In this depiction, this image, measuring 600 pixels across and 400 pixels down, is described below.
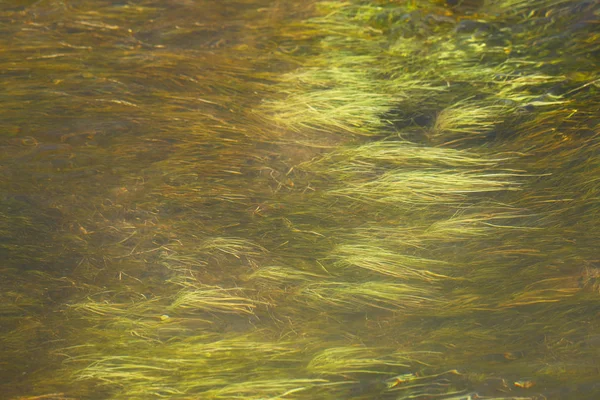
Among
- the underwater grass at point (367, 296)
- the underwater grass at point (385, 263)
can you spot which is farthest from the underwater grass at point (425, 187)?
the underwater grass at point (367, 296)

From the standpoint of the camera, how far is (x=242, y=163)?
341cm

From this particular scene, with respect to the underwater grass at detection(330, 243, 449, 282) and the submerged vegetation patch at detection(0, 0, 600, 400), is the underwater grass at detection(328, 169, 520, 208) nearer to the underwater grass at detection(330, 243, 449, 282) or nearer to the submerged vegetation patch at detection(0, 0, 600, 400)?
the submerged vegetation patch at detection(0, 0, 600, 400)

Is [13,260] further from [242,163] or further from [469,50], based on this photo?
[469,50]

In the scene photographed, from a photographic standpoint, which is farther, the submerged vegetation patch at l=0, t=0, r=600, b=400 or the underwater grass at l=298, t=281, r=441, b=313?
the underwater grass at l=298, t=281, r=441, b=313

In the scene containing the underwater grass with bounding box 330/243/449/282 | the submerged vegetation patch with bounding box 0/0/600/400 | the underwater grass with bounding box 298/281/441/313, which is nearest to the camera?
the submerged vegetation patch with bounding box 0/0/600/400

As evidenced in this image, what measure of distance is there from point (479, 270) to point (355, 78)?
5.42ft

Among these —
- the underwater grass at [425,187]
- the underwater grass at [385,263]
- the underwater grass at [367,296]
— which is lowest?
the underwater grass at [367,296]

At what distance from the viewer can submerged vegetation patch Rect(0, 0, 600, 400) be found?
2340 millimetres

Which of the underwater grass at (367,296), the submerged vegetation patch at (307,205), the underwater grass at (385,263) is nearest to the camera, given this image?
the submerged vegetation patch at (307,205)

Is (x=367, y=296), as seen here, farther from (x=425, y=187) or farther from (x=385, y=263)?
(x=425, y=187)

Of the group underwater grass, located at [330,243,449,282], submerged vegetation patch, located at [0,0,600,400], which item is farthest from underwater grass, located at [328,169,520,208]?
underwater grass, located at [330,243,449,282]

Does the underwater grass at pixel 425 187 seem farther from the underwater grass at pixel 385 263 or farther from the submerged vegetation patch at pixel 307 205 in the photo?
the underwater grass at pixel 385 263

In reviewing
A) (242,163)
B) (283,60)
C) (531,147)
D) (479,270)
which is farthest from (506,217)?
(283,60)

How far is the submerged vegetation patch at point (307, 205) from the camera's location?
234cm
